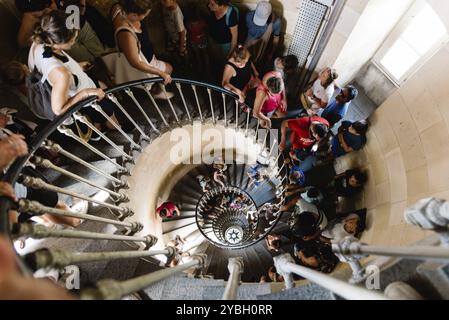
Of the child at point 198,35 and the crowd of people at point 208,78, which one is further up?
the child at point 198,35

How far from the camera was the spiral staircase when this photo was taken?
1.76 meters

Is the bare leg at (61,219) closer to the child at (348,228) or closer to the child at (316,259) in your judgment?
the child at (316,259)

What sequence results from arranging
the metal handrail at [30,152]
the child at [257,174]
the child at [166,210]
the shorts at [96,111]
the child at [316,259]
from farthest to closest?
the child at [257,174]
the child at [166,210]
the child at [316,259]
the shorts at [96,111]
the metal handrail at [30,152]

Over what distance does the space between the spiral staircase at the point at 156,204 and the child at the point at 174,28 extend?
2.26 feet

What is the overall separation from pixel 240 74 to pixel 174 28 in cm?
138

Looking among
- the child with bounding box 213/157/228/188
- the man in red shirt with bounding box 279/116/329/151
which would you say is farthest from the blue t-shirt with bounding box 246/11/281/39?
the child with bounding box 213/157/228/188


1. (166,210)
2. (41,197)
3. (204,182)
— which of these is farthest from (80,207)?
(204,182)

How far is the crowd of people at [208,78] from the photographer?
3117 millimetres

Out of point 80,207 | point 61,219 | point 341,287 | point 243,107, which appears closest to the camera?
point 341,287

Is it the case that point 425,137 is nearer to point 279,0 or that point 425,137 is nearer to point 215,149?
point 279,0

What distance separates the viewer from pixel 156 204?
6.02m

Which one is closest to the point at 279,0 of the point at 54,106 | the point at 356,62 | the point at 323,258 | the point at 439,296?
the point at 356,62

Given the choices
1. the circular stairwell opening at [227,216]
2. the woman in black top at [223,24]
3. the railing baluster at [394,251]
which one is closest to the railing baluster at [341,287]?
the railing baluster at [394,251]

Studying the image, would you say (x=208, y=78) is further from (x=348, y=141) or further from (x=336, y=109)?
(x=348, y=141)
